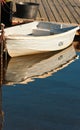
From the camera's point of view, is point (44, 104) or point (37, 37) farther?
point (37, 37)

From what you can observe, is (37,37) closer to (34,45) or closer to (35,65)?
(34,45)

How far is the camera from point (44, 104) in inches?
463

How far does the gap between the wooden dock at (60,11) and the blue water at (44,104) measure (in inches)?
201

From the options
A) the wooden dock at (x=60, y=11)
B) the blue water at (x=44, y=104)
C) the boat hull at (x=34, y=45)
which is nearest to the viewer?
the blue water at (x=44, y=104)

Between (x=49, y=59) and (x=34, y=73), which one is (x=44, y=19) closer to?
(x=49, y=59)

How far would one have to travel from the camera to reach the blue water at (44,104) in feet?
34.3

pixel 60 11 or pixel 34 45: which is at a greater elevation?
pixel 34 45

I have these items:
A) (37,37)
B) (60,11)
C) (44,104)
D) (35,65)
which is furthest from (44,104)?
(60,11)

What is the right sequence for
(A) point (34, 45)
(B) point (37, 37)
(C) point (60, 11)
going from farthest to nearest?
1. (C) point (60, 11)
2. (A) point (34, 45)
3. (B) point (37, 37)

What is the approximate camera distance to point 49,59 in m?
16.0

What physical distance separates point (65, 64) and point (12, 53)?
6.25ft

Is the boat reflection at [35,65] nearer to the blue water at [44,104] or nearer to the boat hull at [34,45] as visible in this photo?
the boat hull at [34,45]

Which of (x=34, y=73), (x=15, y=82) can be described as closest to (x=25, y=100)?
(x=15, y=82)

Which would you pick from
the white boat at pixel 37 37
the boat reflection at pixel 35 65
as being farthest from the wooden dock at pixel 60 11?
the boat reflection at pixel 35 65
